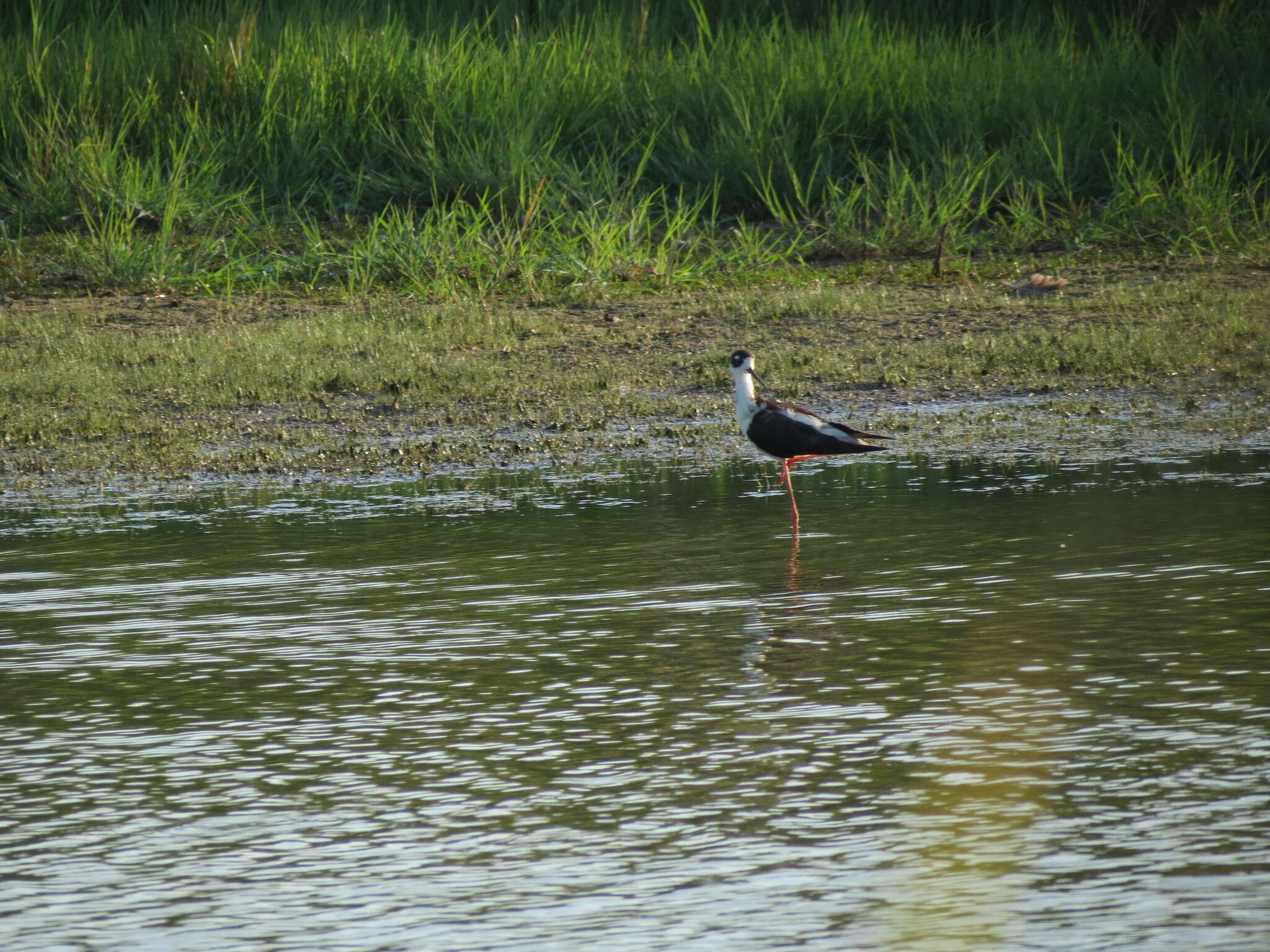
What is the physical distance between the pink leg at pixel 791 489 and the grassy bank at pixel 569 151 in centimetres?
338

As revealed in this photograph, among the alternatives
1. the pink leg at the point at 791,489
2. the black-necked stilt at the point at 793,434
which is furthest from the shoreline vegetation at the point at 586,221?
the black-necked stilt at the point at 793,434

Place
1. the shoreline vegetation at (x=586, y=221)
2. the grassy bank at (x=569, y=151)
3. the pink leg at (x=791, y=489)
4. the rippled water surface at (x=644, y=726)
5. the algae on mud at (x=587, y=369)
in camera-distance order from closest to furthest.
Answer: the rippled water surface at (x=644, y=726)
the pink leg at (x=791, y=489)
the algae on mud at (x=587, y=369)
the shoreline vegetation at (x=586, y=221)
the grassy bank at (x=569, y=151)

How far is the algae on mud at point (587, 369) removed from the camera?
8.08 meters

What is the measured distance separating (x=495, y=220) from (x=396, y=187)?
0.77m

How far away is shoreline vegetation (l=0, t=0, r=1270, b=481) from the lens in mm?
8766

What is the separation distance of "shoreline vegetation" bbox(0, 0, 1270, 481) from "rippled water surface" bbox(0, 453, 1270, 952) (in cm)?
188

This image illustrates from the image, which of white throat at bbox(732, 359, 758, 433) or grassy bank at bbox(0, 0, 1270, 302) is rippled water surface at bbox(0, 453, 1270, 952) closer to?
white throat at bbox(732, 359, 758, 433)

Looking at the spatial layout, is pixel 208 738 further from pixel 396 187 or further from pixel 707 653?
pixel 396 187

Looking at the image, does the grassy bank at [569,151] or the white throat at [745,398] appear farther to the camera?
the grassy bank at [569,151]

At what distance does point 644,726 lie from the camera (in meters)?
4.20

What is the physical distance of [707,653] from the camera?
4.81 metres

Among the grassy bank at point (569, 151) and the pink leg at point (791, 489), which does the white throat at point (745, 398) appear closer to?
the pink leg at point (791, 489)

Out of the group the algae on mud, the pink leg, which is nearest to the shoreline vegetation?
the algae on mud

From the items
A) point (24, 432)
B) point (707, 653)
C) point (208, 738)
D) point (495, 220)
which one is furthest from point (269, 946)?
point (495, 220)
